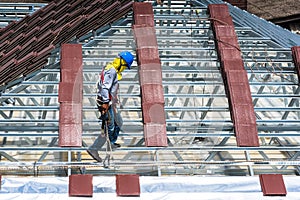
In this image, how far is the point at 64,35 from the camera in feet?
31.8

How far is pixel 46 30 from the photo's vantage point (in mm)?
9898

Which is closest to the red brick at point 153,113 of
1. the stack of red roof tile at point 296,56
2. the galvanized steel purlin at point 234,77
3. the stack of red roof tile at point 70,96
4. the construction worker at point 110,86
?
the construction worker at point 110,86

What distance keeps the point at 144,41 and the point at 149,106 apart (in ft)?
5.88

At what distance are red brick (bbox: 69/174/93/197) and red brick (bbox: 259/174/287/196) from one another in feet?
9.15

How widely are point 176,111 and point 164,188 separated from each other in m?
2.25

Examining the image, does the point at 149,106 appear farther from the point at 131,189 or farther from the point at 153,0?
the point at 153,0

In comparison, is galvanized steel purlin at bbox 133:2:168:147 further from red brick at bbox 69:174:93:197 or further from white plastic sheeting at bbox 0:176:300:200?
red brick at bbox 69:174:93:197

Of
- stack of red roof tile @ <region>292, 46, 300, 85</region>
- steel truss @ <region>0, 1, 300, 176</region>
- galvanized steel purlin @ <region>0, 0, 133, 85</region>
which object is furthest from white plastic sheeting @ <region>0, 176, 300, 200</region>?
stack of red roof tile @ <region>292, 46, 300, 85</region>

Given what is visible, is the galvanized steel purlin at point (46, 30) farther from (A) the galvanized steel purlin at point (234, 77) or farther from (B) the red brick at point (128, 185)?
(B) the red brick at point (128, 185)

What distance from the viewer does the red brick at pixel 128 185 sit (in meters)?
7.29

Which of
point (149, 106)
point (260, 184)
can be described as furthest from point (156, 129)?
point (260, 184)

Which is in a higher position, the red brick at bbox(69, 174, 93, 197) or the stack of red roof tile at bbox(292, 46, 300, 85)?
the stack of red roof tile at bbox(292, 46, 300, 85)

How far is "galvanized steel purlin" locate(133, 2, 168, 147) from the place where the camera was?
27.0 feet

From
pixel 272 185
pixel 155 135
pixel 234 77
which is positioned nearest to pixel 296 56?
pixel 234 77
